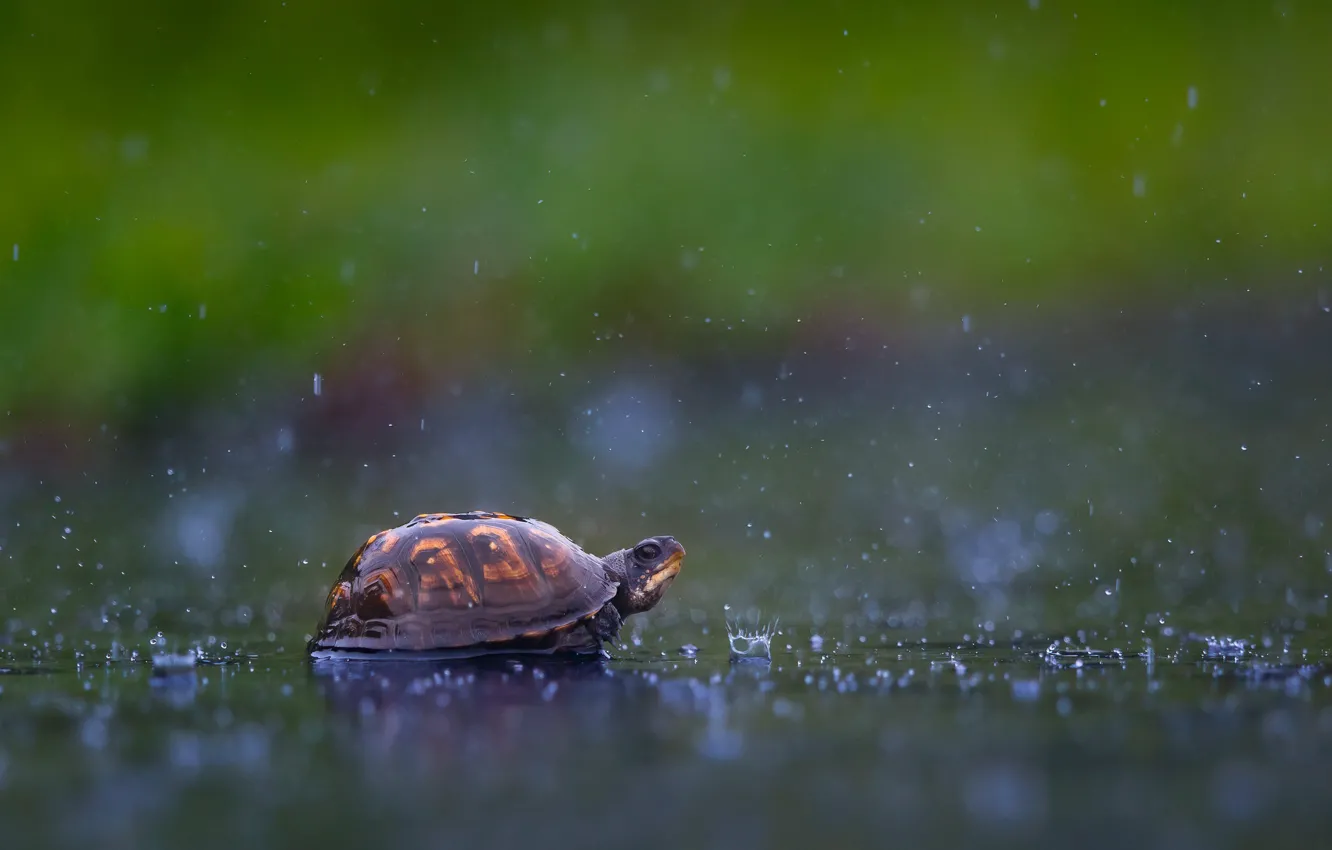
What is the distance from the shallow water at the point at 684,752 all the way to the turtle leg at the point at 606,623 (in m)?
0.54

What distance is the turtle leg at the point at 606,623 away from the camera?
7555 mm

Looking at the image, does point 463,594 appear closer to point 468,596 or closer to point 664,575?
point 468,596

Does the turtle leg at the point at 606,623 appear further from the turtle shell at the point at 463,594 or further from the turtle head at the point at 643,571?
the turtle head at the point at 643,571

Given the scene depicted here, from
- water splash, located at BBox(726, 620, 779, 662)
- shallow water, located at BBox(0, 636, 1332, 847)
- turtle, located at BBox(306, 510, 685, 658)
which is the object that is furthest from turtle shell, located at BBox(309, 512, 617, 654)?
water splash, located at BBox(726, 620, 779, 662)

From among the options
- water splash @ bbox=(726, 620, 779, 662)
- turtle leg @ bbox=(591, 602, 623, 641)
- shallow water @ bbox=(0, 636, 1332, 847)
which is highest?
turtle leg @ bbox=(591, 602, 623, 641)

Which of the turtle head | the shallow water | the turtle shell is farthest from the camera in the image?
the turtle head

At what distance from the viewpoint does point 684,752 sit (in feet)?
15.5

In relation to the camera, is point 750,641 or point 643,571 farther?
point 643,571

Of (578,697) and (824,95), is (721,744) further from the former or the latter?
(824,95)

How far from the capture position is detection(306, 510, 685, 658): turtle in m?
7.25

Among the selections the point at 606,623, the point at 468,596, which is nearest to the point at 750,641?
the point at 606,623

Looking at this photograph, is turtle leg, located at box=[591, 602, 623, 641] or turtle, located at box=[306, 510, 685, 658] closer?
turtle, located at box=[306, 510, 685, 658]

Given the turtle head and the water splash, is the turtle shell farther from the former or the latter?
the water splash

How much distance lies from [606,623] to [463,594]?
81 cm
